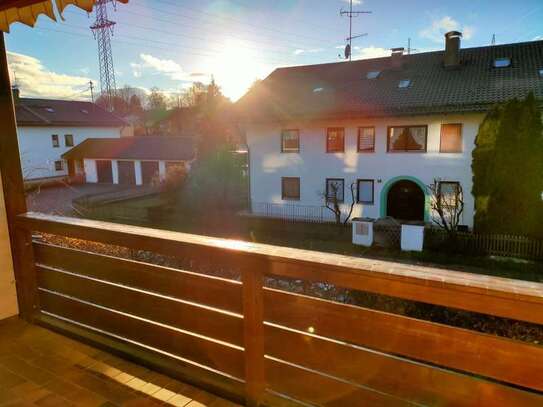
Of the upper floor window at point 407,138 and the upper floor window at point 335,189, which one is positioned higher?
Answer: the upper floor window at point 407,138

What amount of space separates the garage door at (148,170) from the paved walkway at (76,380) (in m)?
19.2

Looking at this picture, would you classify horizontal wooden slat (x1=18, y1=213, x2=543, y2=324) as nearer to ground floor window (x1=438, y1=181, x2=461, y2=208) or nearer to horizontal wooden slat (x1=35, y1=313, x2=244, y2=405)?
horizontal wooden slat (x1=35, y1=313, x2=244, y2=405)

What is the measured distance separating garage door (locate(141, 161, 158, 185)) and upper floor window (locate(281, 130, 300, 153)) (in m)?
9.93

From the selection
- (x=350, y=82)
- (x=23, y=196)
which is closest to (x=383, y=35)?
(x=350, y=82)

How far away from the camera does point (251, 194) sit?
1410cm

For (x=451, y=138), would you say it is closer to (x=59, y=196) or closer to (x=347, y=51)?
(x=347, y=51)

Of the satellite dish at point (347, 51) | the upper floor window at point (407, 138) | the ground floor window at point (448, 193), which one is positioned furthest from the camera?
the satellite dish at point (347, 51)

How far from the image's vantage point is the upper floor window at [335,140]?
40.6 ft

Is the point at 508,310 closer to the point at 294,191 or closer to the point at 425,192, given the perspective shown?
the point at 425,192

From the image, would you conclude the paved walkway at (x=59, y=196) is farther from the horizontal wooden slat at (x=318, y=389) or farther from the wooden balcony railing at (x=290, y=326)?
the horizontal wooden slat at (x=318, y=389)

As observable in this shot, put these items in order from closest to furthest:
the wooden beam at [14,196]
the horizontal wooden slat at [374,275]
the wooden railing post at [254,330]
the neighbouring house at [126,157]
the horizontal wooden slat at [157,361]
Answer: the horizontal wooden slat at [374,275] → the wooden railing post at [254,330] → the horizontal wooden slat at [157,361] → the wooden beam at [14,196] → the neighbouring house at [126,157]

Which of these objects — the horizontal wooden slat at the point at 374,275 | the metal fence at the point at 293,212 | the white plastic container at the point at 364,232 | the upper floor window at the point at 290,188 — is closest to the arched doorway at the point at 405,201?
the metal fence at the point at 293,212

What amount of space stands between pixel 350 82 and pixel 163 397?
44.1ft

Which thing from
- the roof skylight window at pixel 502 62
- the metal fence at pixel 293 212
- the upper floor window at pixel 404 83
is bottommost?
the metal fence at pixel 293 212
